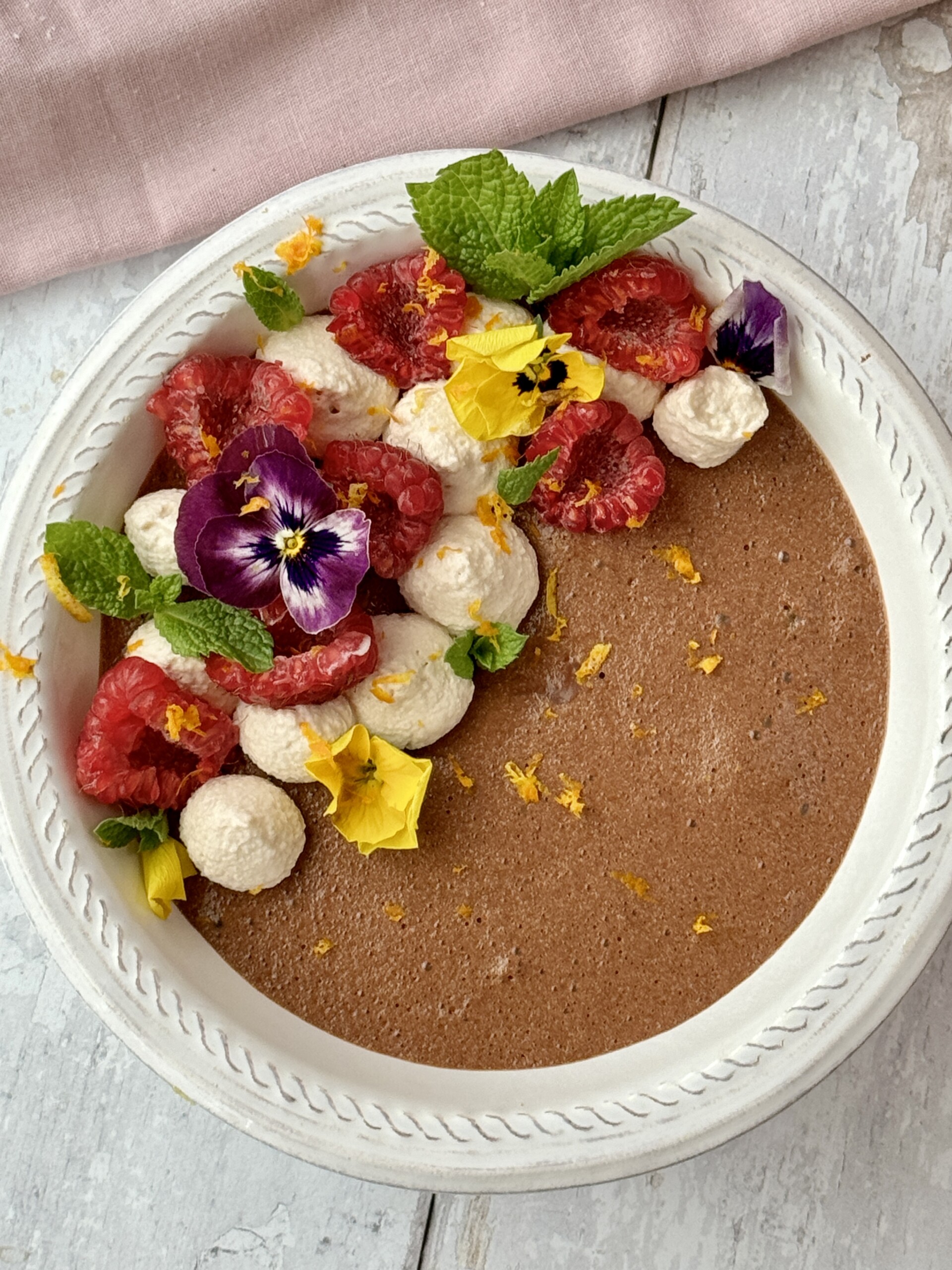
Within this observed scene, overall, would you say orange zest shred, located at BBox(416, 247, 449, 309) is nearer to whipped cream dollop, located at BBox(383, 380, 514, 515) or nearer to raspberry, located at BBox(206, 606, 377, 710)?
whipped cream dollop, located at BBox(383, 380, 514, 515)

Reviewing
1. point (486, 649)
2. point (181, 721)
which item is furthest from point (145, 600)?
point (486, 649)

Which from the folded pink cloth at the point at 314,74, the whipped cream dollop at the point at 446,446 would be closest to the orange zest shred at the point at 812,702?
the whipped cream dollop at the point at 446,446

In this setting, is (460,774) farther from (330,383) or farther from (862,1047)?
(862,1047)

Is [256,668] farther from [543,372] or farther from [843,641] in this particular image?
[843,641]

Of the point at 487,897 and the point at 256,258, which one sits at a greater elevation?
the point at 256,258

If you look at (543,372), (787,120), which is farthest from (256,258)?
(787,120)
